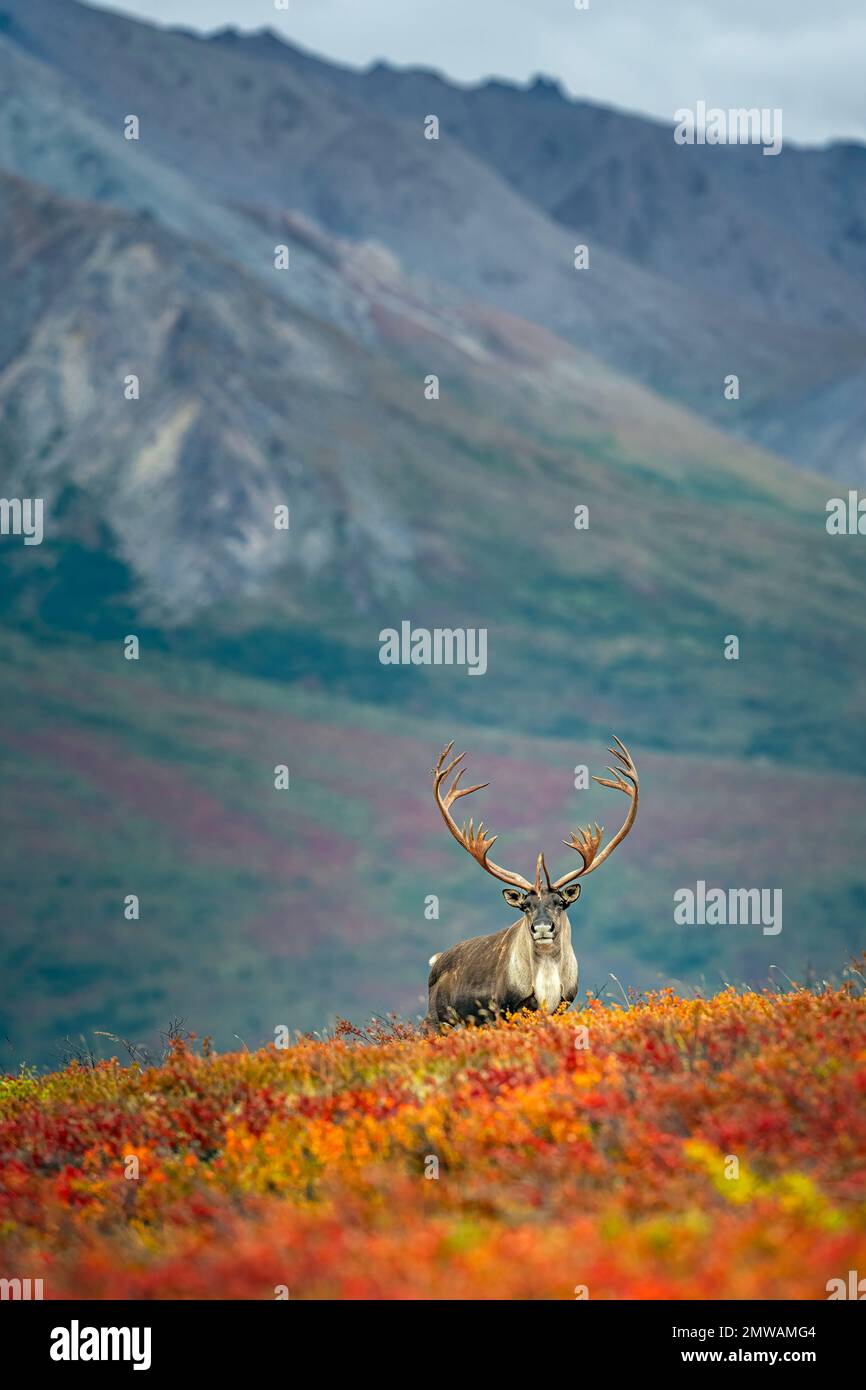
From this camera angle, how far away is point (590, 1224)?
931 cm

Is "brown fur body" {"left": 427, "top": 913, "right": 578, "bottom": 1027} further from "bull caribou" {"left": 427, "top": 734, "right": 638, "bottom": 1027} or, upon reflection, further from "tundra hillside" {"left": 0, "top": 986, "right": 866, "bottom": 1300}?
"tundra hillside" {"left": 0, "top": 986, "right": 866, "bottom": 1300}

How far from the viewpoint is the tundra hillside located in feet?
29.3

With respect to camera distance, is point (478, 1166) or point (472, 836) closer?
point (478, 1166)

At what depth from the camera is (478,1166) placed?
10.7m

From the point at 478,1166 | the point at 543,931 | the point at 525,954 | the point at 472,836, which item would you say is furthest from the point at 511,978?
the point at 478,1166

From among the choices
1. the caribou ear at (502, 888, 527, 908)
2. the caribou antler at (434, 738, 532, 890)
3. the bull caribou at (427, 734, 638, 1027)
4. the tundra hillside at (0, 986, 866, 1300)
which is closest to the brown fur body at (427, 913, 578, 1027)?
the bull caribou at (427, 734, 638, 1027)

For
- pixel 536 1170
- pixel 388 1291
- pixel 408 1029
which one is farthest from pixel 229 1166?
pixel 408 1029

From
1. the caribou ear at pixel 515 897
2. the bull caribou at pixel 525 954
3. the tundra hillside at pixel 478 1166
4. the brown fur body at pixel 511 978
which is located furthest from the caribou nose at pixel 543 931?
the tundra hillside at pixel 478 1166

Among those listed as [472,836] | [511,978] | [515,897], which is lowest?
[511,978]

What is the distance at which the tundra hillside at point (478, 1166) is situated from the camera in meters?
8.94

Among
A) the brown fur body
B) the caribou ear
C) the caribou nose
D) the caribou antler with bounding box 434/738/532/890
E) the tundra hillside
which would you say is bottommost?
the tundra hillside

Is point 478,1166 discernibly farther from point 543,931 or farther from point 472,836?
point 472,836

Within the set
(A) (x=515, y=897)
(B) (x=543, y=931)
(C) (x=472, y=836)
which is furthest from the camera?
Result: (C) (x=472, y=836)

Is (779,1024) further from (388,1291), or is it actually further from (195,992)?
(195,992)
